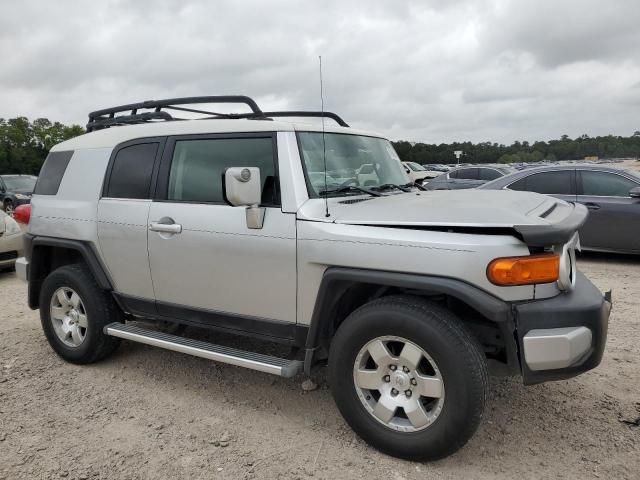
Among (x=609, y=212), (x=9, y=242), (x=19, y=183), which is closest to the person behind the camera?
(x=609, y=212)

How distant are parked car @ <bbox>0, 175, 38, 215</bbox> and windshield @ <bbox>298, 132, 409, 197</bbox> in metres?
15.2

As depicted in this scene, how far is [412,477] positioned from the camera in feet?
8.76

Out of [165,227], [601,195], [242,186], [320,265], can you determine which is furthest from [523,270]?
[601,195]

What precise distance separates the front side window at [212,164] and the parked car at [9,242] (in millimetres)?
5332

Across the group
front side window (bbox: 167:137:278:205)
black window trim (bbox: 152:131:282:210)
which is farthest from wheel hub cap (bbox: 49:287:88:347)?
front side window (bbox: 167:137:278:205)

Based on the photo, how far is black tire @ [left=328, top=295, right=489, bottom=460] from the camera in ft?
8.36

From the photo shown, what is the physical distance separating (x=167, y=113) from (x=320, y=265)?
2.12 metres

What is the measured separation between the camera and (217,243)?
10.8 ft

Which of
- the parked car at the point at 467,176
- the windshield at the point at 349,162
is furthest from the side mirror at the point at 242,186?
the parked car at the point at 467,176

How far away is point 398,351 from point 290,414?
3.26 ft

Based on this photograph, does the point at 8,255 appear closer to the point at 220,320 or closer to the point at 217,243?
the point at 220,320

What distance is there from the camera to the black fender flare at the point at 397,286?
2.51 meters

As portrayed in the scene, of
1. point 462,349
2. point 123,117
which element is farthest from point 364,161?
point 123,117

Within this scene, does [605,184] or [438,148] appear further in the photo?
[438,148]
